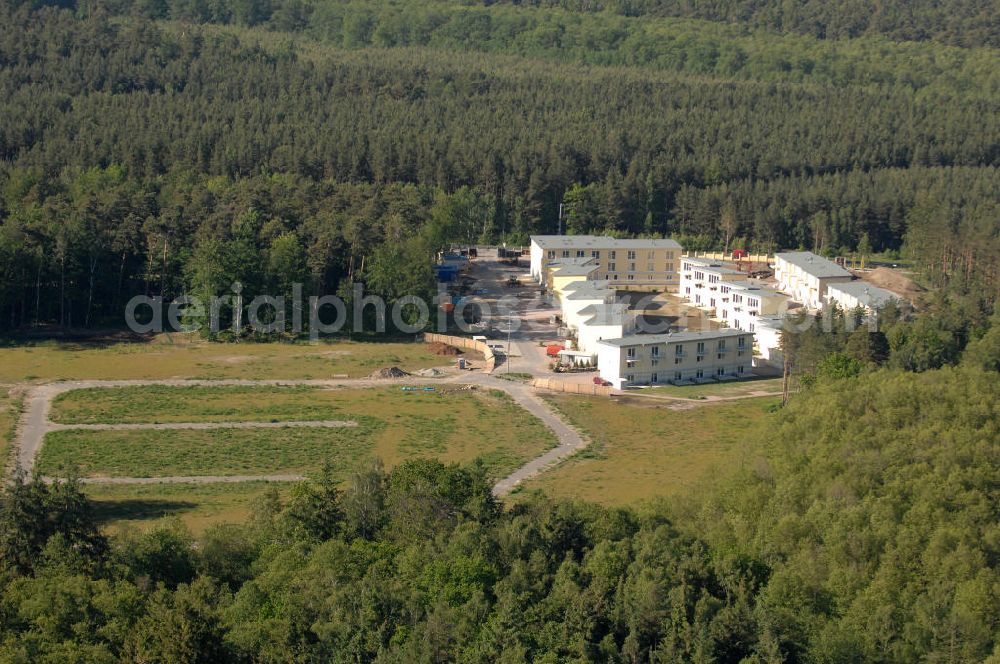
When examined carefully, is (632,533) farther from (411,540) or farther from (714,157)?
(714,157)

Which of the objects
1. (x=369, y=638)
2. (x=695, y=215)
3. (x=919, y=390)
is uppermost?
(x=695, y=215)

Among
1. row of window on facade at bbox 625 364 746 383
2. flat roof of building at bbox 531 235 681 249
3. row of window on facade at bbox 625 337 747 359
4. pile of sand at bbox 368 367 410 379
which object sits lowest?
pile of sand at bbox 368 367 410 379

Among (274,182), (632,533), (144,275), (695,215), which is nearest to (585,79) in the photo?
(695,215)

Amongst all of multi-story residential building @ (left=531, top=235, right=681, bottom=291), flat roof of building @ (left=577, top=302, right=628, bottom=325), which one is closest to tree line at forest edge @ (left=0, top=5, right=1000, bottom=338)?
multi-story residential building @ (left=531, top=235, right=681, bottom=291)

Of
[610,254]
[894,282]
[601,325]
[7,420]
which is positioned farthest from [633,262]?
[7,420]

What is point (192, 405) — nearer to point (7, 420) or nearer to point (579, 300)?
point (7, 420)

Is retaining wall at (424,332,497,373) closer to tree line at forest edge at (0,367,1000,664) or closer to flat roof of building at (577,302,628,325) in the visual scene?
flat roof of building at (577,302,628,325)
